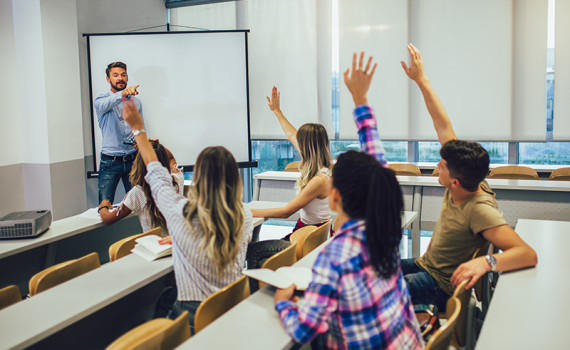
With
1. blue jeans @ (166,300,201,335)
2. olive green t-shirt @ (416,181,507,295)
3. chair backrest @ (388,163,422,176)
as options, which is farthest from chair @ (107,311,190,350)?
chair backrest @ (388,163,422,176)

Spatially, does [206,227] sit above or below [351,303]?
above

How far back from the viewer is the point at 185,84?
194 inches

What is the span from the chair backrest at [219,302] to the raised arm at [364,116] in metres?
0.67

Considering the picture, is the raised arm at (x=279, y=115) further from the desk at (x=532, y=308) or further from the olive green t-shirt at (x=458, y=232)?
the desk at (x=532, y=308)

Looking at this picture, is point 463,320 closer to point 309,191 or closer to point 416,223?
point 309,191

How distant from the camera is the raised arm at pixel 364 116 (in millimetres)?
1497

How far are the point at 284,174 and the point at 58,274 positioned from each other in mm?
2773

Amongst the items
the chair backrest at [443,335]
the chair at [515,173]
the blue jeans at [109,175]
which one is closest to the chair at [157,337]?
the chair backrest at [443,335]

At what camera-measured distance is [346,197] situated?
117 cm

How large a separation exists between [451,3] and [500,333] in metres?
4.62

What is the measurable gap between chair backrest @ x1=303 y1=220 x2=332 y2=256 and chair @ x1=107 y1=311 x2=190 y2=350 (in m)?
0.95

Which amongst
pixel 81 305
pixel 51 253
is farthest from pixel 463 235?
pixel 51 253

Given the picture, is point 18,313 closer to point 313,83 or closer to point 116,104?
point 116,104

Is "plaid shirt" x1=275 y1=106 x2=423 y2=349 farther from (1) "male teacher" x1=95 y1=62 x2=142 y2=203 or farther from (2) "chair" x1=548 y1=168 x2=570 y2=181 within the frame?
(1) "male teacher" x1=95 y1=62 x2=142 y2=203
